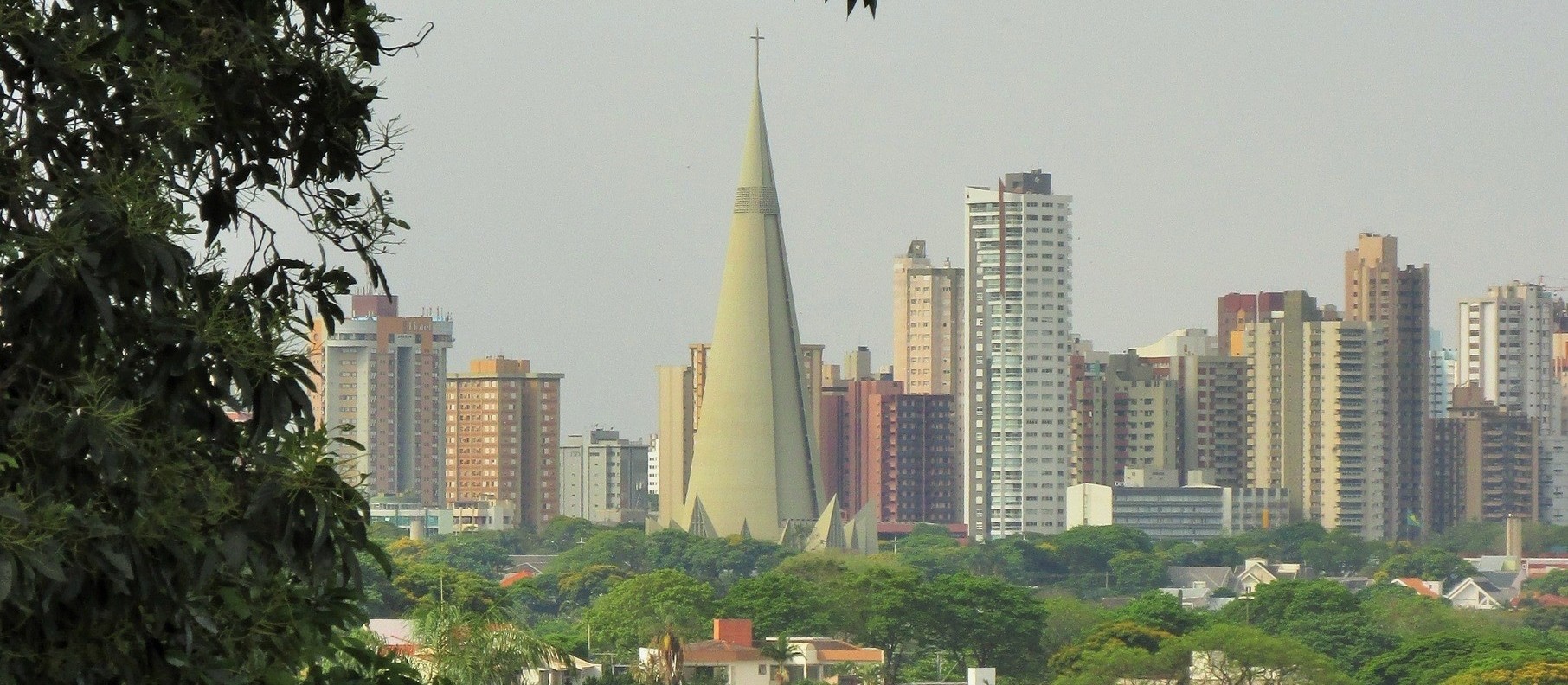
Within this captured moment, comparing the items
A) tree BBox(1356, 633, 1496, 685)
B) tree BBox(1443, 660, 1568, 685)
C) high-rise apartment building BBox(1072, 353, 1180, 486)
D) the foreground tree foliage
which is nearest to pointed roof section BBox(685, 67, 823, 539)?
high-rise apartment building BBox(1072, 353, 1180, 486)

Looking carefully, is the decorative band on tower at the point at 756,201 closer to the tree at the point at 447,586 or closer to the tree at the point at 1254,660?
the tree at the point at 447,586

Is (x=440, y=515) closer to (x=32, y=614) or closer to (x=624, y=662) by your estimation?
(x=624, y=662)

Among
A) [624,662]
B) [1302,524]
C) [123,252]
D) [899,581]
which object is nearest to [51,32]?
[123,252]

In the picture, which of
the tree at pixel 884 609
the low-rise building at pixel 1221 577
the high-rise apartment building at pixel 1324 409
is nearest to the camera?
the tree at pixel 884 609

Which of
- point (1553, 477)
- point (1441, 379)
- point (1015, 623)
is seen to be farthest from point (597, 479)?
point (1015, 623)

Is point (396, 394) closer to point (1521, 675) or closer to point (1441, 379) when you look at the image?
point (1441, 379)

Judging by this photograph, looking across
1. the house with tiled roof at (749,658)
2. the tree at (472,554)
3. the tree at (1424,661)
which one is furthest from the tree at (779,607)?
the tree at (472,554)
